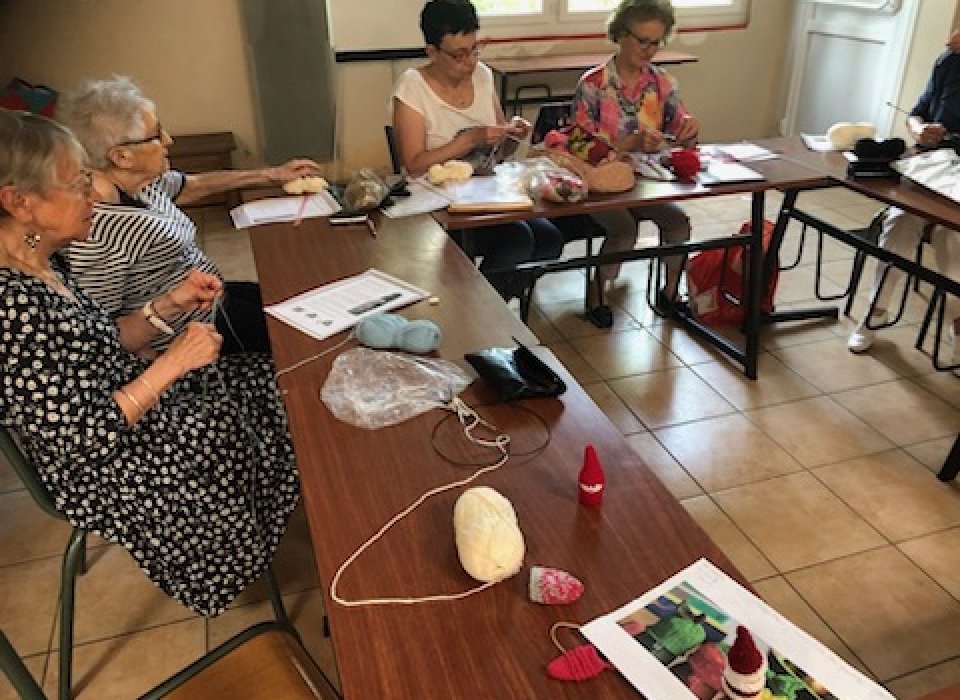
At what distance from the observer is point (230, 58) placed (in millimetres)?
4621

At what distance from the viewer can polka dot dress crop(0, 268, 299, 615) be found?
1242 millimetres


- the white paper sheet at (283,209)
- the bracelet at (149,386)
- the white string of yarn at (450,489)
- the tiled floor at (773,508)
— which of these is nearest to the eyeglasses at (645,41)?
the tiled floor at (773,508)

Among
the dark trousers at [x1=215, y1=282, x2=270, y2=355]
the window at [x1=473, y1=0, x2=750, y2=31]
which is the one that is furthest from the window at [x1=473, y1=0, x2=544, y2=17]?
the dark trousers at [x1=215, y1=282, x2=270, y2=355]

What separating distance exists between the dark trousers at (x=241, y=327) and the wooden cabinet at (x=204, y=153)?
2588 millimetres

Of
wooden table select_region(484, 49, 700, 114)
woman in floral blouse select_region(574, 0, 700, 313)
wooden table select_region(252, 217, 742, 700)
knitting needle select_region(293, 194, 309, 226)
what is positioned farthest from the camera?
wooden table select_region(484, 49, 700, 114)

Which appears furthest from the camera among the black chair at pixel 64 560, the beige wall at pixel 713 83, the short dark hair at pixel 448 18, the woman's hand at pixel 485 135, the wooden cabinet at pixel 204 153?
the beige wall at pixel 713 83

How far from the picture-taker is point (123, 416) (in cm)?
132

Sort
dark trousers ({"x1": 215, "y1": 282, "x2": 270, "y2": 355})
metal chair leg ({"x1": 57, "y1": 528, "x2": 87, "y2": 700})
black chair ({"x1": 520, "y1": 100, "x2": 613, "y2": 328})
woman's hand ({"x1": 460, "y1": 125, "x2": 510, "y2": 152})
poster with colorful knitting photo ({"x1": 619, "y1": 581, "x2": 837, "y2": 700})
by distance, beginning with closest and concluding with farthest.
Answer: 1. poster with colorful knitting photo ({"x1": 619, "y1": 581, "x2": 837, "y2": 700})
2. metal chair leg ({"x1": 57, "y1": 528, "x2": 87, "y2": 700})
3. dark trousers ({"x1": 215, "y1": 282, "x2": 270, "y2": 355})
4. woman's hand ({"x1": 460, "y1": 125, "x2": 510, "y2": 152})
5. black chair ({"x1": 520, "y1": 100, "x2": 613, "y2": 328})

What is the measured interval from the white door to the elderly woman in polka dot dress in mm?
4221

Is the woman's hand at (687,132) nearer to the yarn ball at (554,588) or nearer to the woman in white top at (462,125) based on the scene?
the woman in white top at (462,125)

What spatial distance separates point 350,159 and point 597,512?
4253mm

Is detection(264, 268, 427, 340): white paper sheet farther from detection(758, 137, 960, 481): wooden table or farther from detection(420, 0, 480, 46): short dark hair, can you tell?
detection(758, 137, 960, 481): wooden table

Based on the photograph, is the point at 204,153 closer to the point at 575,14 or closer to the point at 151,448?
the point at 575,14

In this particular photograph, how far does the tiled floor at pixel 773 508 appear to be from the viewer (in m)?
1.85
